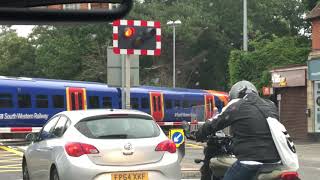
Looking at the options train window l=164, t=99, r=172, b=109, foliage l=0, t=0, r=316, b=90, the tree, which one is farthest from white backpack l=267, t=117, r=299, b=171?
the tree

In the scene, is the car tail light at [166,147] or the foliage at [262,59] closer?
the car tail light at [166,147]

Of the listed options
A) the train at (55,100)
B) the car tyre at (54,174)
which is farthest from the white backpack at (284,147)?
the train at (55,100)

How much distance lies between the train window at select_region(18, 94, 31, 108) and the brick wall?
1211 centimetres

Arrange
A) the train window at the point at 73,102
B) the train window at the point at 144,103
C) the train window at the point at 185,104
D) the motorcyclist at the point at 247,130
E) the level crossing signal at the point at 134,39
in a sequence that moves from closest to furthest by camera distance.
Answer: the motorcyclist at the point at 247,130, the level crossing signal at the point at 134,39, the train window at the point at 73,102, the train window at the point at 144,103, the train window at the point at 185,104

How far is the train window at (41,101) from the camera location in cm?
2922

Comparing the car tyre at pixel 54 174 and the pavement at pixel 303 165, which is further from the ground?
the car tyre at pixel 54 174

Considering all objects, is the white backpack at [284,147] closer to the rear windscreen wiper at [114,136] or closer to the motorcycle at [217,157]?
the motorcycle at [217,157]

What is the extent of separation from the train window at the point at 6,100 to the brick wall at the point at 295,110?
12.9 metres

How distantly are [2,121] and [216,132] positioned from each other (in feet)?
72.9

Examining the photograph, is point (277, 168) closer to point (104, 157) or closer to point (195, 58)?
point (104, 157)

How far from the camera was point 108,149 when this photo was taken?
28.6 ft

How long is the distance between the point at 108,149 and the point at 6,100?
20325 millimetres

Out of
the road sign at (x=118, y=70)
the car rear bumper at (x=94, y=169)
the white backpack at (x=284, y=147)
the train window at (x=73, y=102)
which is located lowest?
the train window at (x=73, y=102)

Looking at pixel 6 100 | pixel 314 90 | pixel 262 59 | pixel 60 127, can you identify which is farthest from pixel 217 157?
pixel 262 59
